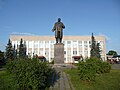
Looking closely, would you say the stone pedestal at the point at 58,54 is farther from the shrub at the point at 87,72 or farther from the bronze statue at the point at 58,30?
the shrub at the point at 87,72

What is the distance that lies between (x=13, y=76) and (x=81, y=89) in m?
3.37

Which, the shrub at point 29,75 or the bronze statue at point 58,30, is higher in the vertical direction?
the bronze statue at point 58,30

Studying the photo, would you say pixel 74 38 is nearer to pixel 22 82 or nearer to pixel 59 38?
pixel 59 38

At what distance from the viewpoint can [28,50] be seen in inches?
3002

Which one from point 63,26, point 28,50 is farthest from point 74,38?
point 63,26

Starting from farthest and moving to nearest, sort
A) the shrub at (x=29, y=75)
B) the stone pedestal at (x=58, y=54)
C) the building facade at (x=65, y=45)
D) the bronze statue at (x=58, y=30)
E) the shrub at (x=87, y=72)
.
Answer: the building facade at (x=65, y=45) < the bronze statue at (x=58, y=30) < the stone pedestal at (x=58, y=54) < the shrub at (x=87, y=72) < the shrub at (x=29, y=75)

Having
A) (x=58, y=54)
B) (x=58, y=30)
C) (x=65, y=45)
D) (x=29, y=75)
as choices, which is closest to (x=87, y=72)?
(x=29, y=75)

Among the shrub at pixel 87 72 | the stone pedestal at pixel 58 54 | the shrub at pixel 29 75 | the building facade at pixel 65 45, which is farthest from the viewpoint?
the building facade at pixel 65 45

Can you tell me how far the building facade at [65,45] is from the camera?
246 ft

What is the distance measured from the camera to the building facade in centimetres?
7506

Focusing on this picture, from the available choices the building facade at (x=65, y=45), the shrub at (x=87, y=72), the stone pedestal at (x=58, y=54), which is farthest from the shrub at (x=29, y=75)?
the building facade at (x=65, y=45)

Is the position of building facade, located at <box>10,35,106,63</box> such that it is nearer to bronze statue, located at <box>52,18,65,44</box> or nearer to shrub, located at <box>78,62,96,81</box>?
bronze statue, located at <box>52,18,65,44</box>

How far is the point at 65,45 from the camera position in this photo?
75438 mm

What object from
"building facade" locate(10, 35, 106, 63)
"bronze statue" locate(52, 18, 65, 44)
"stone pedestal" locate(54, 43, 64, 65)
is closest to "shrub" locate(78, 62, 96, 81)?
"stone pedestal" locate(54, 43, 64, 65)
